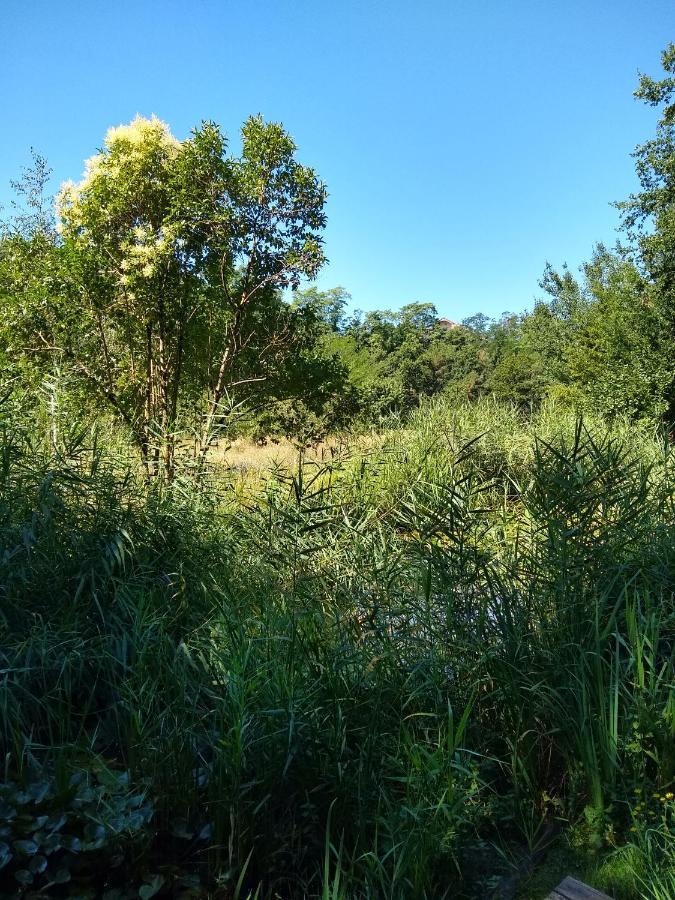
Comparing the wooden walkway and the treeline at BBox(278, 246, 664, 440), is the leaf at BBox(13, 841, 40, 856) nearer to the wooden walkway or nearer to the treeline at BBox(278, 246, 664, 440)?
the wooden walkway

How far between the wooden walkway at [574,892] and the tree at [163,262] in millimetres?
6642

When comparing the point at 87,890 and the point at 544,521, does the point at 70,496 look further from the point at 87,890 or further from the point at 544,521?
the point at 544,521

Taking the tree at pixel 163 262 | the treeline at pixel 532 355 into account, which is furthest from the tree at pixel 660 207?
the tree at pixel 163 262

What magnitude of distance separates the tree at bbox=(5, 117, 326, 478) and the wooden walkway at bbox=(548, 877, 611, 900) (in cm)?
664

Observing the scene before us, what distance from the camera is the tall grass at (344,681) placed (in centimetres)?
234

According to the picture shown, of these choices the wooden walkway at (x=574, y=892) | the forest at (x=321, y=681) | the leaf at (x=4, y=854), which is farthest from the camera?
the forest at (x=321, y=681)

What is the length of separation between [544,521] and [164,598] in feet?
6.55

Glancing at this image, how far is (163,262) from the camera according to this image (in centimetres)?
808

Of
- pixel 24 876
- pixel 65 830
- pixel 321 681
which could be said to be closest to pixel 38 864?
pixel 24 876

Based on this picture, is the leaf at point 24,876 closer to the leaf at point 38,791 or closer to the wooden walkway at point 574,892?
the leaf at point 38,791

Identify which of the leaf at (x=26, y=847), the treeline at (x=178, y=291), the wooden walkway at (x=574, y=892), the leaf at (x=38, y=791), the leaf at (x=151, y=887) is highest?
the treeline at (x=178, y=291)

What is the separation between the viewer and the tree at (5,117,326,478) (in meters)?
8.09

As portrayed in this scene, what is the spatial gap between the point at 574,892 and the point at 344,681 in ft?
3.55

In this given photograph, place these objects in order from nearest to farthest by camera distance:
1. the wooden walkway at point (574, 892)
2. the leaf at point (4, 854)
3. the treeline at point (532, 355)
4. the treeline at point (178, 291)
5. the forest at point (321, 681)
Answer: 1. the leaf at point (4, 854)
2. the wooden walkway at point (574, 892)
3. the forest at point (321, 681)
4. the treeline at point (178, 291)
5. the treeline at point (532, 355)
